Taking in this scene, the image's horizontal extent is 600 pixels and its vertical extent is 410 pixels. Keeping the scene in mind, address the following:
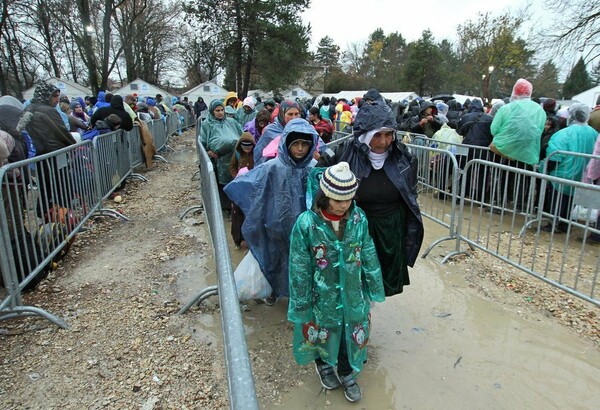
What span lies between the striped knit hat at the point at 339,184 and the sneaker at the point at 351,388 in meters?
1.19

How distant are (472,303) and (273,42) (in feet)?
110

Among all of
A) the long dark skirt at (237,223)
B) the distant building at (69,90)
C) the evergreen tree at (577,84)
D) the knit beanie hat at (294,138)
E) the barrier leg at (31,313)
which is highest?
the evergreen tree at (577,84)

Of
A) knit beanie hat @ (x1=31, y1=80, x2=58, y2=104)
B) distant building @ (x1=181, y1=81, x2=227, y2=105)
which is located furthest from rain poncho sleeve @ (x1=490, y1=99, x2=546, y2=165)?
distant building @ (x1=181, y1=81, x2=227, y2=105)

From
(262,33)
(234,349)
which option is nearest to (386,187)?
(234,349)

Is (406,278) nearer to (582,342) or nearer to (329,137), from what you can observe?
(582,342)

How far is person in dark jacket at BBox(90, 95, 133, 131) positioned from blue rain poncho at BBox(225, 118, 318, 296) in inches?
243

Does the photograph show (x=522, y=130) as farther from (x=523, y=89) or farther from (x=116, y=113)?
(x=116, y=113)

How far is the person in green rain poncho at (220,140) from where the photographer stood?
6.29m

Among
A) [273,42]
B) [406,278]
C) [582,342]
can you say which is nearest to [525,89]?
[582,342]

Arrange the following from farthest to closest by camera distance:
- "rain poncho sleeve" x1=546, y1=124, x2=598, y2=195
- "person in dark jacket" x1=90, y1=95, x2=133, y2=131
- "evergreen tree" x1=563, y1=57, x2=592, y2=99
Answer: "evergreen tree" x1=563, y1=57, x2=592, y2=99, "person in dark jacket" x1=90, y1=95, x2=133, y2=131, "rain poncho sleeve" x1=546, y1=124, x2=598, y2=195

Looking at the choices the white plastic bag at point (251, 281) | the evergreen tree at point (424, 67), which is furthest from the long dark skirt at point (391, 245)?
the evergreen tree at point (424, 67)

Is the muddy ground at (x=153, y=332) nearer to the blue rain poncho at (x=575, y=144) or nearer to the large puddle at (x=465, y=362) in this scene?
the large puddle at (x=465, y=362)

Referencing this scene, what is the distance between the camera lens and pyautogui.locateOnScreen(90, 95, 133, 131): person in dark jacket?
8273mm

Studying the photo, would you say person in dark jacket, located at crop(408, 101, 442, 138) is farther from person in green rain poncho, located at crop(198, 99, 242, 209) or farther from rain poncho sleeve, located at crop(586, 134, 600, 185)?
person in green rain poncho, located at crop(198, 99, 242, 209)
